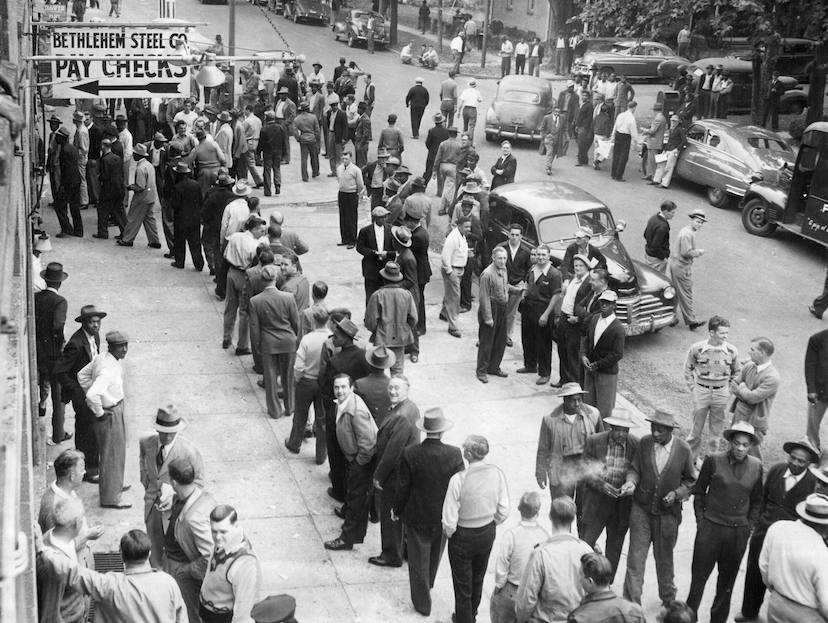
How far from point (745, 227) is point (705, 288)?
343 centimetres

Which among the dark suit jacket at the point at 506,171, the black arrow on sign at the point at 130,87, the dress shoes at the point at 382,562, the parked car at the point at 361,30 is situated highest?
the parked car at the point at 361,30

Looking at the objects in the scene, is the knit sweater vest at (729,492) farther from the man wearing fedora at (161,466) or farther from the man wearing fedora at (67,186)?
the man wearing fedora at (67,186)

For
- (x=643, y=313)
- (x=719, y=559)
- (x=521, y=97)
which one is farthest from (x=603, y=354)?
(x=521, y=97)

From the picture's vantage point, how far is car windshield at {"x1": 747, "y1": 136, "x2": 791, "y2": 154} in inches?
835

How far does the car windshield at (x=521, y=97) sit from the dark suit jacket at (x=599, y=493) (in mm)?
18578

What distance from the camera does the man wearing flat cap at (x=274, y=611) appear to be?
573 cm

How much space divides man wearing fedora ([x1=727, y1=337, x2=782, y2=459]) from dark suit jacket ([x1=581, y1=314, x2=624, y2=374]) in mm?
1178

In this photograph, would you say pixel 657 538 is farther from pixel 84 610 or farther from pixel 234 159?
pixel 234 159

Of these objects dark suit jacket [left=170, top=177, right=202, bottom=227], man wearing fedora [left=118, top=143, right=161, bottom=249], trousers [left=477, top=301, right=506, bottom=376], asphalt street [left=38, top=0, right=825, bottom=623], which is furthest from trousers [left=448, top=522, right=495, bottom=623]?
man wearing fedora [left=118, top=143, right=161, bottom=249]

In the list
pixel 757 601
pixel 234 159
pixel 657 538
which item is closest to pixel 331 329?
pixel 657 538

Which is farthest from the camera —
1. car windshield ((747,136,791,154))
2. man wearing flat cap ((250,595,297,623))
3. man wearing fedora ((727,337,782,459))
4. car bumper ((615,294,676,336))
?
car windshield ((747,136,791,154))

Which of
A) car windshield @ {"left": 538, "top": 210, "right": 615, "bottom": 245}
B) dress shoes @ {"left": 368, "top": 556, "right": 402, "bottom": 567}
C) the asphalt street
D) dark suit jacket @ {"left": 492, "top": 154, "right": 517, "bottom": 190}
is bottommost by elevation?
dress shoes @ {"left": 368, "top": 556, "right": 402, "bottom": 567}

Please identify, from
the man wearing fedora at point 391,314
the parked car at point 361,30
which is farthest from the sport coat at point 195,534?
the parked car at point 361,30

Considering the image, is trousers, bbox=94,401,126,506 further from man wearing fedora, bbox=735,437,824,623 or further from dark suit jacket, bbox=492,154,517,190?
dark suit jacket, bbox=492,154,517,190
